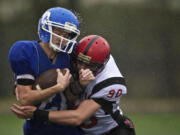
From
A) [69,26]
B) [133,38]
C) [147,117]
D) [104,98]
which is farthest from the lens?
[133,38]

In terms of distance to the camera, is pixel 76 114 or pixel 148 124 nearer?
pixel 76 114

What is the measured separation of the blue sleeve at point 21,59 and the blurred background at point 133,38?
7377mm

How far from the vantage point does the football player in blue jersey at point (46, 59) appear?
385 centimetres

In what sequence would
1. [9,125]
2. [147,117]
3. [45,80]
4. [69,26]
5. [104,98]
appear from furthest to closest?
1. [147,117]
2. [9,125]
3. [104,98]
4. [69,26]
5. [45,80]

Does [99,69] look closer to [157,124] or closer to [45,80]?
[45,80]

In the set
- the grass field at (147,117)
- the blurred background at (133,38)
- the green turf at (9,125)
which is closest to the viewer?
the green turf at (9,125)

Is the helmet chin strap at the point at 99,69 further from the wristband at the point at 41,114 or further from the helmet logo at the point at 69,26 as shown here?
the wristband at the point at 41,114

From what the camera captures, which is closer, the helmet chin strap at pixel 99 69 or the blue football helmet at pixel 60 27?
the blue football helmet at pixel 60 27

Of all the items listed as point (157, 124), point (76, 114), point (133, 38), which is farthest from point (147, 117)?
point (76, 114)

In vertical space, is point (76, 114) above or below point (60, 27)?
below

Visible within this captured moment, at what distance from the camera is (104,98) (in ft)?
13.3

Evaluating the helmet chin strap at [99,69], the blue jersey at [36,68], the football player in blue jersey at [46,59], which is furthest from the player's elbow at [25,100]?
the helmet chin strap at [99,69]

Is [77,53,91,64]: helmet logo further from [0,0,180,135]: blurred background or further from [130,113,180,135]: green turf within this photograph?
[0,0,180,135]: blurred background

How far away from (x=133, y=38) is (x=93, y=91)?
830 cm
